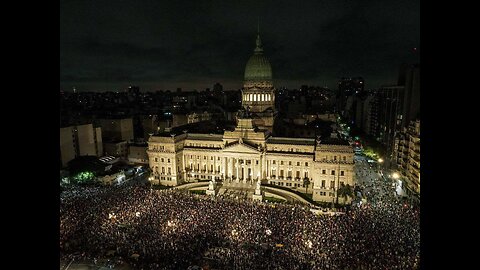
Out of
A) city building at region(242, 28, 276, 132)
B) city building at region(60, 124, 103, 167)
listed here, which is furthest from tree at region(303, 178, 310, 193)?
city building at region(60, 124, 103, 167)

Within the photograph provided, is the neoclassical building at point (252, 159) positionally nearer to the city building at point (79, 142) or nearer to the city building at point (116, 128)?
the city building at point (79, 142)

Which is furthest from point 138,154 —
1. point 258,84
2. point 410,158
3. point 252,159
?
point 410,158

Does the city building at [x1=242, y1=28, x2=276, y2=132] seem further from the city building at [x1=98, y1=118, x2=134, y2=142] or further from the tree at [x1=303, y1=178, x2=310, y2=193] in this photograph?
the city building at [x1=98, y1=118, x2=134, y2=142]

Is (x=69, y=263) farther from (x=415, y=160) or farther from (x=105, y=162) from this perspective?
(x=415, y=160)

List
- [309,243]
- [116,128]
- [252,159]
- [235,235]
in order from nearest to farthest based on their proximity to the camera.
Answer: [309,243] → [235,235] → [252,159] → [116,128]

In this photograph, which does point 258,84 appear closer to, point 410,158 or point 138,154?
point 138,154
